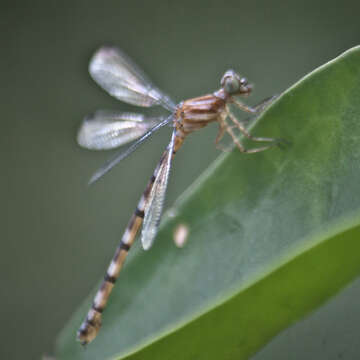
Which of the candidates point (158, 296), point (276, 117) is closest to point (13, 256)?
point (158, 296)

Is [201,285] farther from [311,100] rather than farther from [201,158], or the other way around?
[201,158]

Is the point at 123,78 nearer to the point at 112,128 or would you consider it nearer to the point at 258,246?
the point at 112,128

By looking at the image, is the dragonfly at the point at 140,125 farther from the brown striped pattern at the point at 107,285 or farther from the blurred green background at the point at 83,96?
the blurred green background at the point at 83,96

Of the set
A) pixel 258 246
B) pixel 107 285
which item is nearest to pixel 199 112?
pixel 107 285

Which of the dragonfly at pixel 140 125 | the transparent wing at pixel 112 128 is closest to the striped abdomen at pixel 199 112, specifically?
the dragonfly at pixel 140 125

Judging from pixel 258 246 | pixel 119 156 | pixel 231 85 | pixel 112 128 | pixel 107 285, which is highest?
pixel 231 85

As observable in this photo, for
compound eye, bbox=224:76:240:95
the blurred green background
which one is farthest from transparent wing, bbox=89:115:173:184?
the blurred green background
